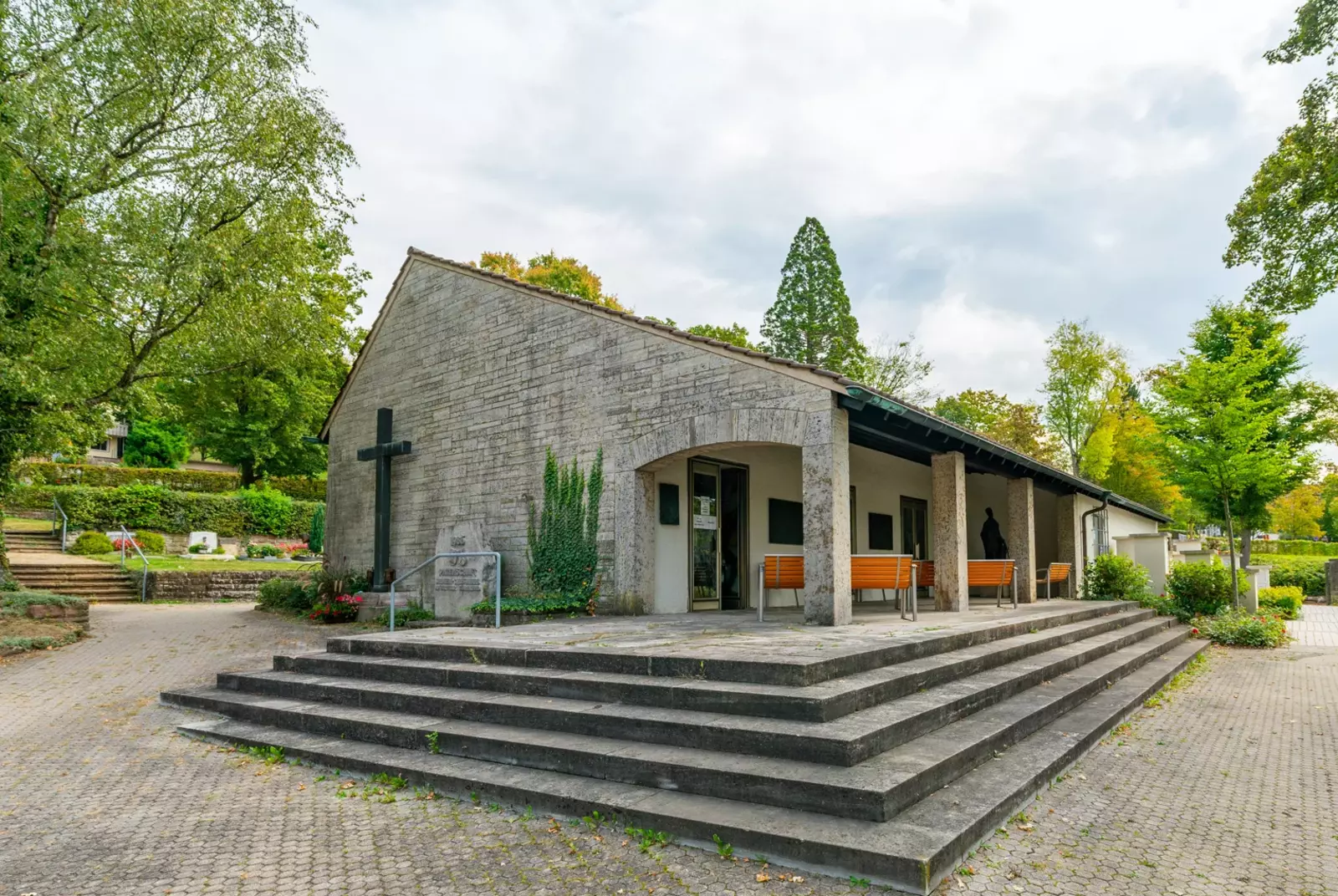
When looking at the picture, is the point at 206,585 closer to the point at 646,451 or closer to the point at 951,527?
the point at 646,451

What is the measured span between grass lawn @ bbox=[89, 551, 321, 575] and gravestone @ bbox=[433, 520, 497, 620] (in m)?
10.1

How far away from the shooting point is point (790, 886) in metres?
3.44

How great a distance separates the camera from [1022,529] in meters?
13.1

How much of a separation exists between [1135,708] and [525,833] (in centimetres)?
610

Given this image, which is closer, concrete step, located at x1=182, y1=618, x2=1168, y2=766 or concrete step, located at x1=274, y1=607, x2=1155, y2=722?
concrete step, located at x1=182, y1=618, x2=1168, y2=766

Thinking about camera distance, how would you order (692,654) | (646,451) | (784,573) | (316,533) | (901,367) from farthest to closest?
(901,367), (316,533), (646,451), (784,573), (692,654)

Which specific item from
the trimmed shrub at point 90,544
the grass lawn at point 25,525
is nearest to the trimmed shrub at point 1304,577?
the trimmed shrub at point 90,544

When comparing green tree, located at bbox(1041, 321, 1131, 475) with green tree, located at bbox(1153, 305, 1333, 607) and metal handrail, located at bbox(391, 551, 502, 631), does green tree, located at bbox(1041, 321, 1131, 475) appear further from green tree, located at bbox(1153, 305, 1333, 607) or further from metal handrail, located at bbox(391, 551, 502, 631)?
metal handrail, located at bbox(391, 551, 502, 631)

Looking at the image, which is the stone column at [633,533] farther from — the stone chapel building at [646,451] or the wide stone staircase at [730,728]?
the wide stone staircase at [730,728]

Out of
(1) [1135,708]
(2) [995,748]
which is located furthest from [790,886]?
(1) [1135,708]

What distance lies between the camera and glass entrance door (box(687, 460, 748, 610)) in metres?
11.5

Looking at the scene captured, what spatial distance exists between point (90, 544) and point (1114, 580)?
2432 centimetres

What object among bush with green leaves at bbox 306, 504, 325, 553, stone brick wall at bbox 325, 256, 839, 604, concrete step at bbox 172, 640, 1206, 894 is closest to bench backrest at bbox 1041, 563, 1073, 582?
stone brick wall at bbox 325, 256, 839, 604

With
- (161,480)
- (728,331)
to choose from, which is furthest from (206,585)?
→ (728,331)
